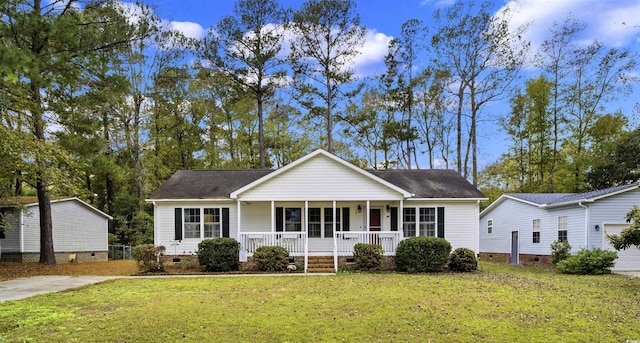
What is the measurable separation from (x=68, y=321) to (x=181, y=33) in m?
20.1

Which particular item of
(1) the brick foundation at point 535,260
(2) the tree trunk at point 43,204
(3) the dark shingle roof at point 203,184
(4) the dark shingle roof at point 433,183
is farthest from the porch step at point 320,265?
(2) the tree trunk at point 43,204

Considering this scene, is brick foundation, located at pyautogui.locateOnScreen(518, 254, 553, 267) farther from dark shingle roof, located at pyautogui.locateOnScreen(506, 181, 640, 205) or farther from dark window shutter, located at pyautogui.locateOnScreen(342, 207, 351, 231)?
dark window shutter, located at pyautogui.locateOnScreen(342, 207, 351, 231)

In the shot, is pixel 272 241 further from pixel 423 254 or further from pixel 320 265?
pixel 423 254

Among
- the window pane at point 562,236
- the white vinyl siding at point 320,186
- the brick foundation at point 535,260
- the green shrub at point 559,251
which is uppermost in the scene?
the white vinyl siding at point 320,186

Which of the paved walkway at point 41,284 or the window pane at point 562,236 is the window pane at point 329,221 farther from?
the window pane at point 562,236

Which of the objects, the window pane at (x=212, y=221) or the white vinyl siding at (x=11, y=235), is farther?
the white vinyl siding at (x=11, y=235)

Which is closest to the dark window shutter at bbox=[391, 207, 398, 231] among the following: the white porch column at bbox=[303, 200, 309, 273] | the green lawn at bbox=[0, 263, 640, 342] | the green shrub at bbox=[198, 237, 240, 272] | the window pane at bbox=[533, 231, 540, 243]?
the white porch column at bbox=[303, 200, 309, 273]

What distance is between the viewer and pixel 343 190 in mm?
15680

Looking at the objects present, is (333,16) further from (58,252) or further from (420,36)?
(58,252)

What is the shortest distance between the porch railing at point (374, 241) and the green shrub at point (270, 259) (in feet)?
7.23

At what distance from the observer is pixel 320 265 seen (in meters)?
15.1

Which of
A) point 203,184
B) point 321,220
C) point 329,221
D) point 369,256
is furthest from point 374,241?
point 203,184

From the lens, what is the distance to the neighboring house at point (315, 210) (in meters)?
15.5

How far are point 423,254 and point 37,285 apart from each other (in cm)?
1195
